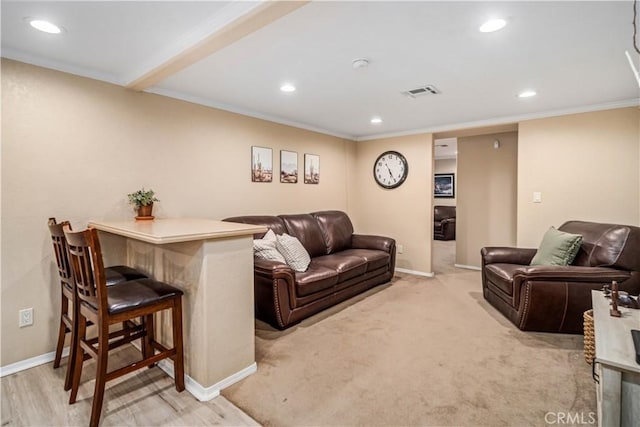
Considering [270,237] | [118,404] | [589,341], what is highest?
[270,237]

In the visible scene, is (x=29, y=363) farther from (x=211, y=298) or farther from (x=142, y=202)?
(x=211, y=298)

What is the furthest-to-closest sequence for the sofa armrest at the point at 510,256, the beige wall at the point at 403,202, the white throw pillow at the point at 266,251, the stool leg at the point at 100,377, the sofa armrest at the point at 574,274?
1. the beige wall at the point at 403,202
2. the sofa armrest at the point at 510,256
3. the white throw pillow at the point at 266,251
4. the sofa armrest at the point at 574,274
5. the stool leg at the point at 100,377

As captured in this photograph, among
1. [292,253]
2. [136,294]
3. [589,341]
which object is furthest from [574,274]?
[136,294]

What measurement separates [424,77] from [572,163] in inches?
90.8

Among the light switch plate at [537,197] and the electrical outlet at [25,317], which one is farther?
the light switch plate at [537,197]

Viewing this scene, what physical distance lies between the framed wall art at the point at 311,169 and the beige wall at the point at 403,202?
1.00 meters

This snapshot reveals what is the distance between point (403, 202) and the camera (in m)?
5.07

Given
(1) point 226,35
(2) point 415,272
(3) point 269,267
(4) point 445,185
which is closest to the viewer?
(1) point 226,35

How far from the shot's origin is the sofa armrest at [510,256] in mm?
3643

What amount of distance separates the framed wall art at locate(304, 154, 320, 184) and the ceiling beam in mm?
2403

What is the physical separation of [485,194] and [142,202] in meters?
4.86

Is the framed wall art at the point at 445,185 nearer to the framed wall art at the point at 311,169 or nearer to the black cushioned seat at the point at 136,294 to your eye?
the framed wall art at the point at 311,169

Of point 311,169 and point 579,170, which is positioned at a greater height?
point 311,169

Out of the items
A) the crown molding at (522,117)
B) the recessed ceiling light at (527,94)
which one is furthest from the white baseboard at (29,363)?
the crown molding at (522,117)
